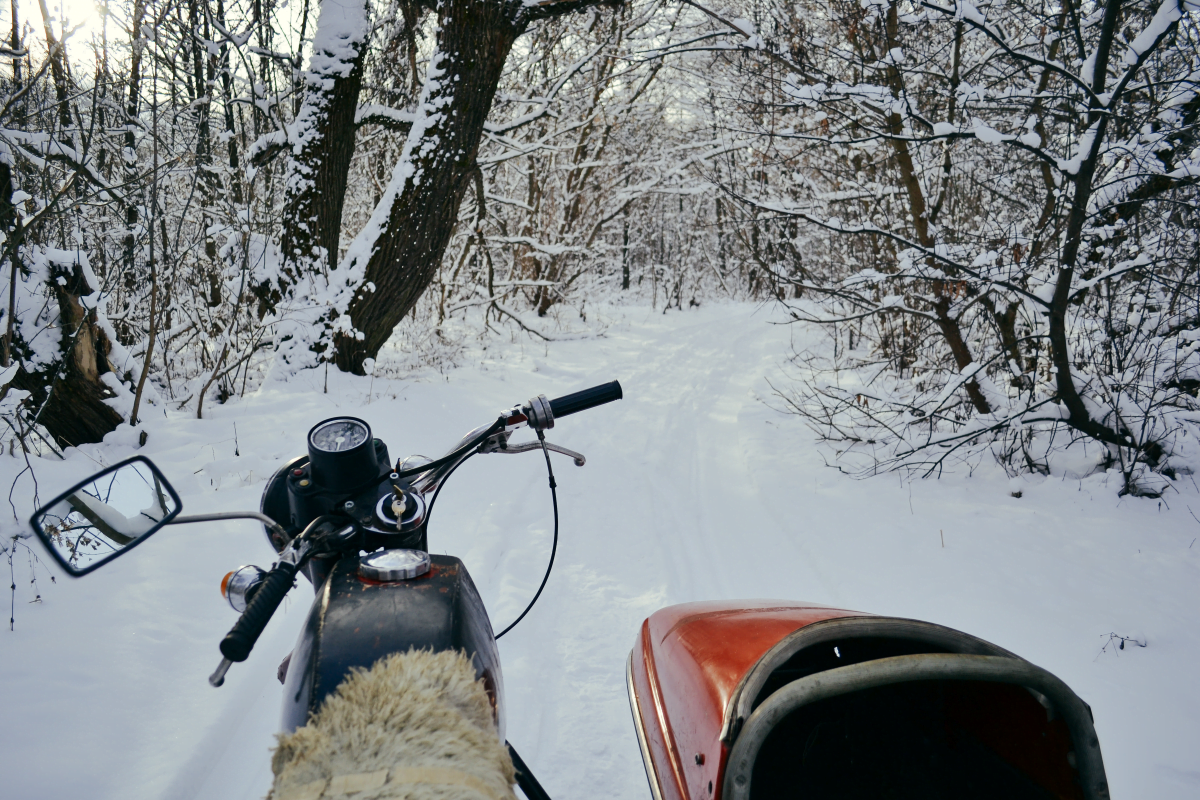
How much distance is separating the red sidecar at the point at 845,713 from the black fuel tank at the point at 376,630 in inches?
21.9

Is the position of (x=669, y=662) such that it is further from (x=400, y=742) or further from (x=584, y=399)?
(x=400, y=742)

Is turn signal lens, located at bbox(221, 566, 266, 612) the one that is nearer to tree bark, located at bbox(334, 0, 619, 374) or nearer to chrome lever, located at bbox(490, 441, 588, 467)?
chrome lever, located at bbox(490, 441, 588, 467)

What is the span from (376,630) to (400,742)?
29cm

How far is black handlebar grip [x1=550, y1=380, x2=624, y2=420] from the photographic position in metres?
1.69

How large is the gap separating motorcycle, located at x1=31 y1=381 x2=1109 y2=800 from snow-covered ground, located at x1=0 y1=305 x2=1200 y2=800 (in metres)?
0.80

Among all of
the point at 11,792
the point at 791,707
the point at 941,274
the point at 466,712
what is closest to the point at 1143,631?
the point at 941,274

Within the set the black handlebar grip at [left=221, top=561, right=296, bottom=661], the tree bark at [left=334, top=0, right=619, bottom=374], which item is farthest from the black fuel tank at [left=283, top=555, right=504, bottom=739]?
the tree bark at [left=334, top=0, right=619, bottom=374]

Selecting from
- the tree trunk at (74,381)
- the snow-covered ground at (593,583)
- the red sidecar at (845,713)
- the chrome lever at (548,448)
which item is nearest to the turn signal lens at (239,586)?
the chrome lever at (548,448)

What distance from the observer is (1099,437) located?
168 inches

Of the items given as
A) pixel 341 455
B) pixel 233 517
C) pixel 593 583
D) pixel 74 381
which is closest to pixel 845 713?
pixel 341 455

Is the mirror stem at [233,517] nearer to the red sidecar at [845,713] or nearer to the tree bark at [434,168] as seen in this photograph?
the red sidecar at [845,713]

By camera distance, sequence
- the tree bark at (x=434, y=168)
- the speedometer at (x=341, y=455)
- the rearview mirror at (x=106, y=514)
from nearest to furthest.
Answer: the rearview mirror at (x=106, y=514), the speedometer at (x=341, y=455), the tree bark at (x=434, y=168)

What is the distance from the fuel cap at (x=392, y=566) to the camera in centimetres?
134

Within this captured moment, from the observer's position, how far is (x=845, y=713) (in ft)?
6.20
